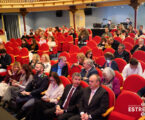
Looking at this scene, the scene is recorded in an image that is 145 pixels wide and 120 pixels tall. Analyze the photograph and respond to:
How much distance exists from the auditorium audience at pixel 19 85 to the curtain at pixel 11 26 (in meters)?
13.9

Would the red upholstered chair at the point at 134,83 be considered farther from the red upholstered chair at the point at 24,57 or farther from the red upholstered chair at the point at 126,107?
the red upholstered chair at the point at 24,57

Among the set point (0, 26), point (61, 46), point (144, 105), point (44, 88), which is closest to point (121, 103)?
point (144, 105)

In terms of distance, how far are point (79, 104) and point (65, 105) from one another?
0.31m

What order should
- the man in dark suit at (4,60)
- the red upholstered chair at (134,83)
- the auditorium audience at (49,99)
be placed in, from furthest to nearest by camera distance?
the man in dark suit at (4,60) → the red upholstered chair at (134,83) → the auditorium audience at (49,99)

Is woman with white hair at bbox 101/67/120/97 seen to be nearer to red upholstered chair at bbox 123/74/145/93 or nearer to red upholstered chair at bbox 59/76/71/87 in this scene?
red upholstered chair at bbox 123/74/145/93

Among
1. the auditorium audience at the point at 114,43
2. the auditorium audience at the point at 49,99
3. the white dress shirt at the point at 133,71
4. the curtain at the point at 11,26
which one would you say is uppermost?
the curtain at the point at 11,26

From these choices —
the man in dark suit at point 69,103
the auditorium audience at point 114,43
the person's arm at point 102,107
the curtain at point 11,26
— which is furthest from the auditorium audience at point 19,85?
the curtain at point 11,26

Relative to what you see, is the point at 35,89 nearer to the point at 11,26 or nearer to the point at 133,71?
the point at 133,71

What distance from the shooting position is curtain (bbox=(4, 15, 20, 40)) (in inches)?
673

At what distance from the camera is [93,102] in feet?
9.64

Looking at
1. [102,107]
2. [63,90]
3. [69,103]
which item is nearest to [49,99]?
[63,90]

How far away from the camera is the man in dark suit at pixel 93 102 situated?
9.43 feet

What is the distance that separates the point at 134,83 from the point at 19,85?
8.49 ft

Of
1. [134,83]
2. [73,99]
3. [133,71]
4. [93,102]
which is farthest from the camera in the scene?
[133,71]
